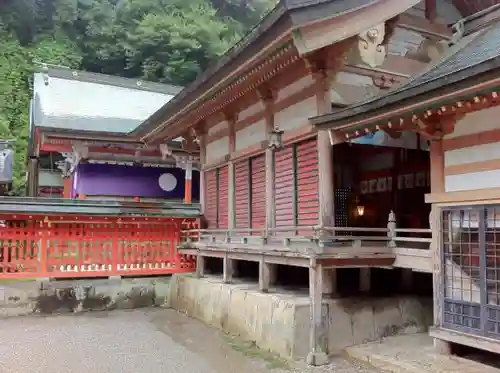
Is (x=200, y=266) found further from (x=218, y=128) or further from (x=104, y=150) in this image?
(x=104, y=150)

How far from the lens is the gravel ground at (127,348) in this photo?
7332mm

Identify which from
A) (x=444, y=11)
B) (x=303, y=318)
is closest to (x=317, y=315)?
(x=303, y=318)

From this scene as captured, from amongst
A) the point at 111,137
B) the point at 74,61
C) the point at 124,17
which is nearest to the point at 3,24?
→ the point at 74,61

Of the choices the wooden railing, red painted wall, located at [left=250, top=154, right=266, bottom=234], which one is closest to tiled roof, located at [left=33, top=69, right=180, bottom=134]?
red painted wall, located at [left=250, top=154, right=266, bottom=234]

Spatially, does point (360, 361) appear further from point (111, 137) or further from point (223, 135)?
point (111, 137)

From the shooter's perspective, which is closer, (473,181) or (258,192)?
(473,181)

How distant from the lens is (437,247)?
268 inches

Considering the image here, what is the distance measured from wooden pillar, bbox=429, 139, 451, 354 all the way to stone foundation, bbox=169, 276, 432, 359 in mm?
1321

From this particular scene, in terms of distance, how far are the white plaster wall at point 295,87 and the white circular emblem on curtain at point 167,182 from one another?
28.6ft

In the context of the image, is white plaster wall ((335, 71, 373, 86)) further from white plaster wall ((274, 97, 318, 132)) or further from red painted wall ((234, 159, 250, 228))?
red painted wall ((234, 159, 250, 228))

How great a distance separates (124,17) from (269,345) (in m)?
34.3

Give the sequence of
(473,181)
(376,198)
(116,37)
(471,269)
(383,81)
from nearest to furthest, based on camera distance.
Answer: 1. (473,181)
2. (471,269)
3. (383,81)
4. (376,198)
5. (116,37)

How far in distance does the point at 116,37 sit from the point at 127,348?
32693 millimetres

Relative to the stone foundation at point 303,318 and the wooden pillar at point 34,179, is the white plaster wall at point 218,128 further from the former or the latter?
the wooden pillar at point 34,179
